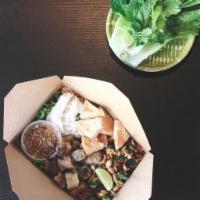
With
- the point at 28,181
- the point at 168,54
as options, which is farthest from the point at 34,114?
the point at 168,54

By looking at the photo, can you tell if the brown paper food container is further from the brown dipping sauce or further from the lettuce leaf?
the lettuce leaf

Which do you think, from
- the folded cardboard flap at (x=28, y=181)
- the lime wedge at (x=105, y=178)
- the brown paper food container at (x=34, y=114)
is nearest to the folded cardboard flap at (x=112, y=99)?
the brown paper food container at (x=34, y=114)

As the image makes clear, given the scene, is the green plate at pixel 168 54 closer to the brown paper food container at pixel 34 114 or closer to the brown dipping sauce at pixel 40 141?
the brown paper food container at pixel 34 114

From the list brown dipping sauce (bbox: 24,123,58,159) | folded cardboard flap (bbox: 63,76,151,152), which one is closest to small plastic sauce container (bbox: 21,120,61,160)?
brown dipping sauce (bbox: 24,123,58,159)

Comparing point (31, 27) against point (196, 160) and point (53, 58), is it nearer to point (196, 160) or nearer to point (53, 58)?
point (53, 58)

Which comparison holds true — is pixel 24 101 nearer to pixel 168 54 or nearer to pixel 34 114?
pixel 34 114

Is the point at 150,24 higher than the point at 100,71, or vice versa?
the point at 150,24
